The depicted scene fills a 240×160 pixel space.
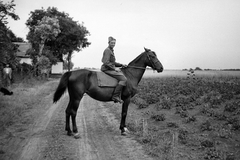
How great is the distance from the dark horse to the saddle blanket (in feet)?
0.46

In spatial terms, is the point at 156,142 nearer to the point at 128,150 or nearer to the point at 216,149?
the point at 128,150

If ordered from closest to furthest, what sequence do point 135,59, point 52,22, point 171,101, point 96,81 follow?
point 96,81 → point 135,59 → point 171,101 → point 52,22

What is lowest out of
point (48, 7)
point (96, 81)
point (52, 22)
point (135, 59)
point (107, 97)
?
point (107, 97)

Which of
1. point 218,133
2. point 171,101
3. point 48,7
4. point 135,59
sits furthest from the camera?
point 48,7

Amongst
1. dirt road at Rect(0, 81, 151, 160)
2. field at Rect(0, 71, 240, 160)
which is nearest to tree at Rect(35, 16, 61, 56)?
field at Rect(0, 71, 240, 160)

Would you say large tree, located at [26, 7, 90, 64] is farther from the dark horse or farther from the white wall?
the dark horse

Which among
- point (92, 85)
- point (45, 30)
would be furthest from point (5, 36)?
point (45, 30)

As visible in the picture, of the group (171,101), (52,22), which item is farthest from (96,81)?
(52,22)

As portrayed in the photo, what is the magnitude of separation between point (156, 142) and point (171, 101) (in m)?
6.06

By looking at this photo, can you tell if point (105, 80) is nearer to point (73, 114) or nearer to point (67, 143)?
point (73, 114)

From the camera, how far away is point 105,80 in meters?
7.43

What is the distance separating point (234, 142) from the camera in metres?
6.15

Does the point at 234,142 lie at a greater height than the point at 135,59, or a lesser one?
lesser

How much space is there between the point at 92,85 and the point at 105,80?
549mm
